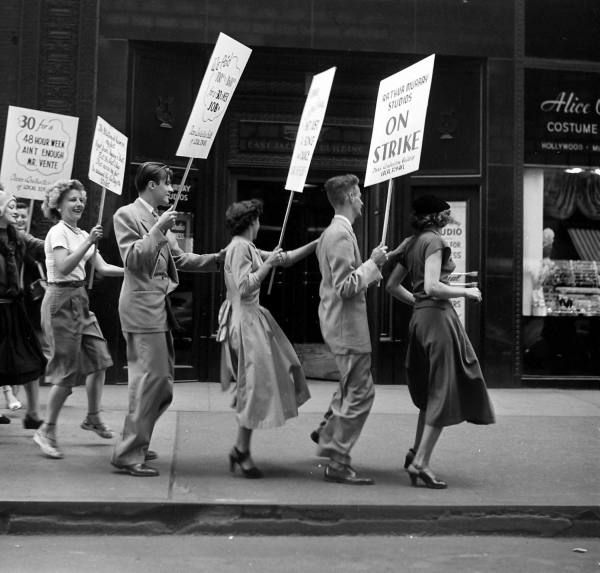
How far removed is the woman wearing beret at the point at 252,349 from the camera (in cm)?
628

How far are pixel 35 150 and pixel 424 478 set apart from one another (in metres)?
4.99

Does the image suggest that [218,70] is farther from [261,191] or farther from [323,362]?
[323,362]

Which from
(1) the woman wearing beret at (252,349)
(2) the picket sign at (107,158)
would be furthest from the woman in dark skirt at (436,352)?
(2) the picket sign at (107,158)

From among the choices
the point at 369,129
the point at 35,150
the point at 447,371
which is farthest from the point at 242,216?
the point at 369,129

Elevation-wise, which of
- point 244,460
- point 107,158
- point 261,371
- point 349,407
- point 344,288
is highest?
point 107,158

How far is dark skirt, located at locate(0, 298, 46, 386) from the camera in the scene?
7.28 meters

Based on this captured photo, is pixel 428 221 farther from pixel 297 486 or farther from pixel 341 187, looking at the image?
pixel 297 486

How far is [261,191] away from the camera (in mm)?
11531

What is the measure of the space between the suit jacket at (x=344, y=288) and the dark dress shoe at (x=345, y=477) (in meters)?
0.75

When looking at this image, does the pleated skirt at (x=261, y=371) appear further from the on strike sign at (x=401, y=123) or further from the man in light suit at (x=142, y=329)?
the on strike sign at (x=401, y=123)

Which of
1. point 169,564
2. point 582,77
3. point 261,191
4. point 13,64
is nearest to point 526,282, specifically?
point 582,77

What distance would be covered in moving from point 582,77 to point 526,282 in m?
2.48

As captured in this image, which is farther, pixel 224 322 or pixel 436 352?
pixel 224 322

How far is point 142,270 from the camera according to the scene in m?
6.27
